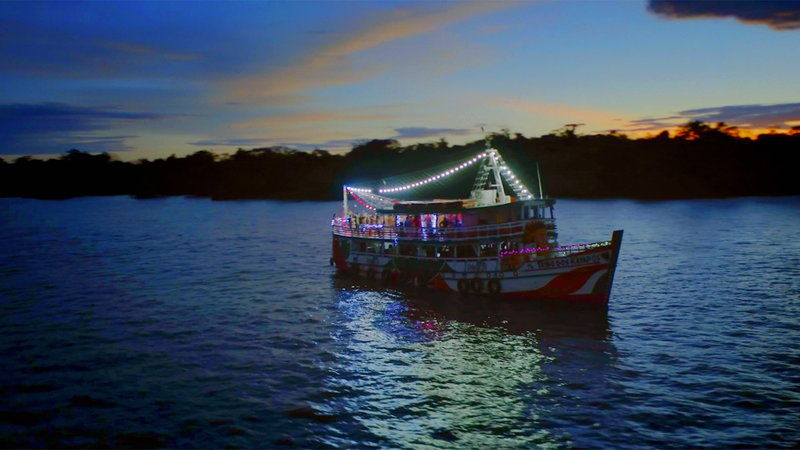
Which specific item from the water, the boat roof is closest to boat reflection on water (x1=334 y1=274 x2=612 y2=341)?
the water

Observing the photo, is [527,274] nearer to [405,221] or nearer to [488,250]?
[488,250]

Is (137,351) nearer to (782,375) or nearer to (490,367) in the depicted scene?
(490,367)

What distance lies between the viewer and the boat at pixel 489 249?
3241 cm

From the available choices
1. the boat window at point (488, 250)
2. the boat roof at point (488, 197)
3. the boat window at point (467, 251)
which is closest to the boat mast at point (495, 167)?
the boat roof at point (488, 197)

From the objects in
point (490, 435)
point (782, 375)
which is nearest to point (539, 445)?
point (490, 435)

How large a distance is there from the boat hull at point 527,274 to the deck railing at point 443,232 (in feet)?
4.78

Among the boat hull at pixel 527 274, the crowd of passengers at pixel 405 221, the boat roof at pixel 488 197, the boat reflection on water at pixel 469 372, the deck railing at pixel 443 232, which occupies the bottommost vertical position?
the boat reflection on water at pixel 469 372

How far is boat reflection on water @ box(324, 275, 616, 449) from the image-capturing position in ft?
62.4

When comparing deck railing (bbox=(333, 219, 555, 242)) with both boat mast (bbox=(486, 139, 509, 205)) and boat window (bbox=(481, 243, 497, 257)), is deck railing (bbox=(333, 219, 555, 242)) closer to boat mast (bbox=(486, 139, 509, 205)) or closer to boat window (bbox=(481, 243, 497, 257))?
boat window (bbox=(481, 243, 497, 257))

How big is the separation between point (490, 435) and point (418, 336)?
10981mm

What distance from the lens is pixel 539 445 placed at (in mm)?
17766

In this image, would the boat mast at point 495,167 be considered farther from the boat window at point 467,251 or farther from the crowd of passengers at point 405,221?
the boat window at point 467,251

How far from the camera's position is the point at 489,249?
35969mm

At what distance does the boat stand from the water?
4.02ft
